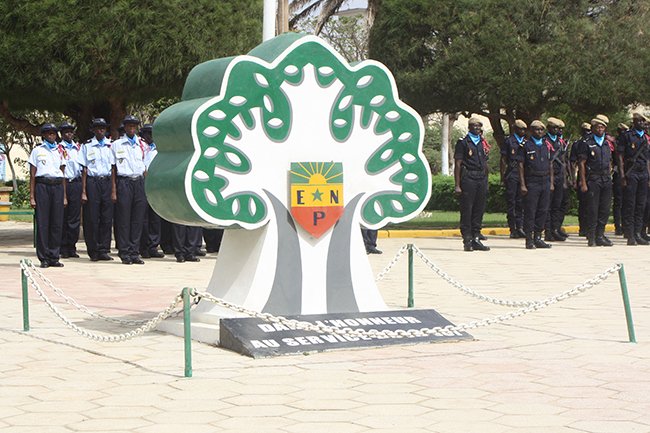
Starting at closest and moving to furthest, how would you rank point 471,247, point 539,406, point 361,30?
point 539,406, point 471,247, point 361,30

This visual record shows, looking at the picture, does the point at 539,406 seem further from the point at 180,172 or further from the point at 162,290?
the point at 162,290

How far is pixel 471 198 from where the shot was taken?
17703mm

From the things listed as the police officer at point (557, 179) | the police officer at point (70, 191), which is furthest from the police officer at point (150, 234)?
the police officer at point (557, 179)

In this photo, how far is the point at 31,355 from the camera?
8.08 meters

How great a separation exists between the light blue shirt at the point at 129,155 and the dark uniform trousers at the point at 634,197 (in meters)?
8.33

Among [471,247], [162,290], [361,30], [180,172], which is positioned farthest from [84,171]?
[361,30]

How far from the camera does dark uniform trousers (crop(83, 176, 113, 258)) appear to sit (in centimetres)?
1627

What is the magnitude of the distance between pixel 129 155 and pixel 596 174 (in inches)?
304

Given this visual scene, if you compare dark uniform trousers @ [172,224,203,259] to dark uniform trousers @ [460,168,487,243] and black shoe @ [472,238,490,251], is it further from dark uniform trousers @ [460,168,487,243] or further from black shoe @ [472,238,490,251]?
black shoe @ [472,238,490,251]

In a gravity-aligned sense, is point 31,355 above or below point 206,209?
below

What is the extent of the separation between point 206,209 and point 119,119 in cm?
1436

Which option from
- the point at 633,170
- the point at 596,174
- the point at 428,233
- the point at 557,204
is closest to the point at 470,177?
the point at 596,174

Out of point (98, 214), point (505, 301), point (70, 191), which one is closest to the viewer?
point (505, 301)

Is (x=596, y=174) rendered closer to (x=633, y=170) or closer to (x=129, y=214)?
(x=633, y=170)
